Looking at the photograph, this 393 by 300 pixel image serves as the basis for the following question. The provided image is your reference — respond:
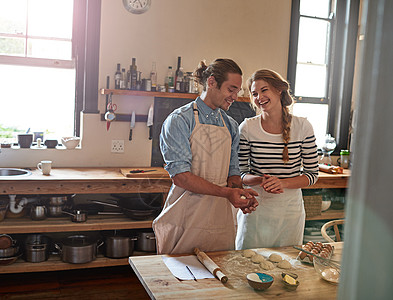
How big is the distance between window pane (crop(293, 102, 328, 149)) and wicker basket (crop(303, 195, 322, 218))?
92 centimetres

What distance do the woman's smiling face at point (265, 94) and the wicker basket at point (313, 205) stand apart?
210cm

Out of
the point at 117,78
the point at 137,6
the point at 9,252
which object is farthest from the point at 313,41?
the point at 9,252

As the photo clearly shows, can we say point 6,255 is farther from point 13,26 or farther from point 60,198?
point 13,26

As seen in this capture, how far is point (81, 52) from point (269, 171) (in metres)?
2.36

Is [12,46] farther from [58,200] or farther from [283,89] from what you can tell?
[283,89]

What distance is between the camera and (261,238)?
2.41 meters

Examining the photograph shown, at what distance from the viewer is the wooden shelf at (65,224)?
10.7 feet

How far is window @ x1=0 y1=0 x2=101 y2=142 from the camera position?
379cm

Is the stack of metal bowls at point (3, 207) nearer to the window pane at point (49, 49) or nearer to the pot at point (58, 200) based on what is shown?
the pot at point (58, 200)

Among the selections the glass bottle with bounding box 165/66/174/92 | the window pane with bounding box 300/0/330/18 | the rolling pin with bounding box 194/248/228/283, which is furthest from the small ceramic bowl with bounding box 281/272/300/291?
the window pane with bounding box 300/0/330/18

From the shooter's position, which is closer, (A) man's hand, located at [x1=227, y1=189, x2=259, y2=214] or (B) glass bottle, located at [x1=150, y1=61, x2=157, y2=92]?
(A) man's hand, located at [x1=227, y1=189, x2=259, y2=214]

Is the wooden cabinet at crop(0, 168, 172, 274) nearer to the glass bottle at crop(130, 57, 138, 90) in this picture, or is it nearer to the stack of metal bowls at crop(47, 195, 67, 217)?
the stack of metal bowls at crop(47, 195, 67, 217)

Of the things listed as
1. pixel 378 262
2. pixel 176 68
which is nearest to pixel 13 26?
pixel 176 68

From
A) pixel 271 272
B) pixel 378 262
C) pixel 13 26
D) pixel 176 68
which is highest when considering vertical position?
pixel 13 26
